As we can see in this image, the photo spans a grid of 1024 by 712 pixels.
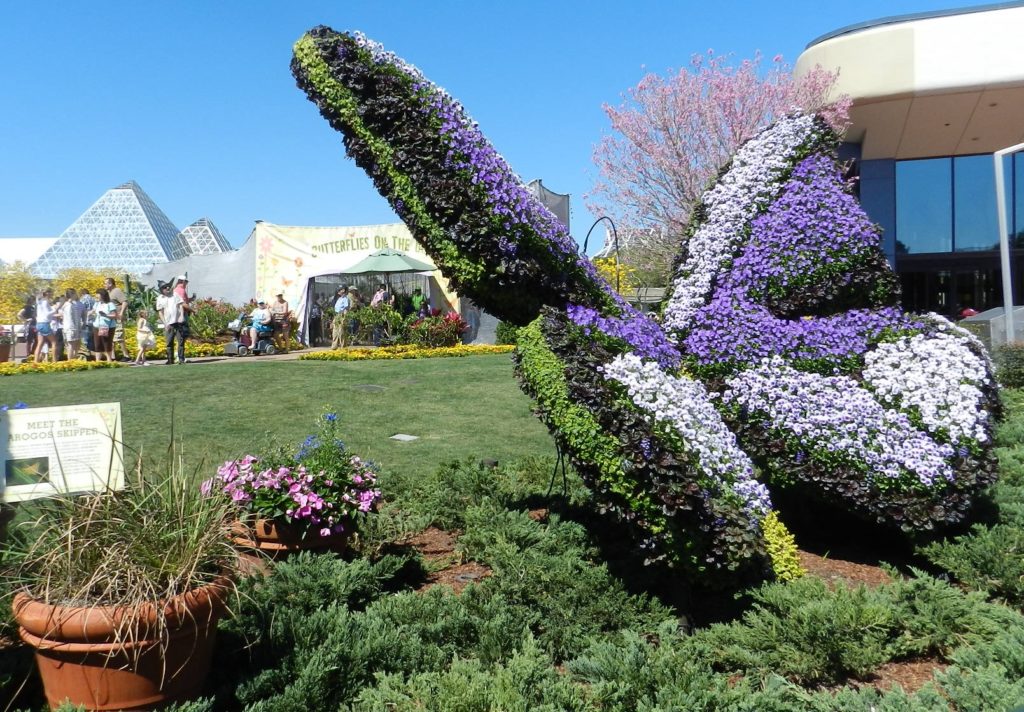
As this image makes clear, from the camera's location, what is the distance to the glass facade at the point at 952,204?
2694cm

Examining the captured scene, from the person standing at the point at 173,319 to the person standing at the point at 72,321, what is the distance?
2.57m

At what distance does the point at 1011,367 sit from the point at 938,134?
1493cm

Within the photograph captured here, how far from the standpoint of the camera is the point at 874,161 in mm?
25906

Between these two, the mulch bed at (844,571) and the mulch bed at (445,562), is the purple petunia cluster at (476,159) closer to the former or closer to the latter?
the mulch bed at (445,562)

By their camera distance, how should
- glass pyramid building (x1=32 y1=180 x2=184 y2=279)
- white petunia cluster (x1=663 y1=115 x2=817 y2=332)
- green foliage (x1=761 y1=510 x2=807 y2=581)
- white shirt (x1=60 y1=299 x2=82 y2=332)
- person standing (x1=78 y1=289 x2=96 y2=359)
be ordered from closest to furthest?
green foliage (x1=761 y1=510 x2=807 y2=581) < white petunia cluster (x1=663 y1=115 x2=817 y2=332) < white shirt (x1=60 y1=299 x2=82 y2=332) < person standing (x1=78 y1=289 x2=96 y2=359) < glass pyramid building (x1=32 y1=180 x2=184 y2=279)

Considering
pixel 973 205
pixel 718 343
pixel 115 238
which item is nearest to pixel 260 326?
pixel 718 343

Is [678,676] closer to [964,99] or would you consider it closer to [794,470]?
[794,470]

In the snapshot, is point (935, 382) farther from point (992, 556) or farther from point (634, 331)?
point (634, 331)

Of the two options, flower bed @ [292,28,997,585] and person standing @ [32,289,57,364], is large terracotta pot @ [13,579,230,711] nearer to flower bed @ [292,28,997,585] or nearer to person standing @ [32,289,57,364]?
flower bed @ [292,28,997,585]

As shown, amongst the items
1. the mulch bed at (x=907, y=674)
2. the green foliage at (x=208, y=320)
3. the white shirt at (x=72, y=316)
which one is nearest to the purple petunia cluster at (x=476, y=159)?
the mulch bed at (x=907, y=674)

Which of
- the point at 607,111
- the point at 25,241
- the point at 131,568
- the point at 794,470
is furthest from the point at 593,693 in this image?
the point at 25,241

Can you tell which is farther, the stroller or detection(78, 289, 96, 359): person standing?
the stroller

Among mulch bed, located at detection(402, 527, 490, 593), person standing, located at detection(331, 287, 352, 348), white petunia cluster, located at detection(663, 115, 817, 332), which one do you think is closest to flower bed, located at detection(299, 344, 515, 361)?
person standing, located at detection(331, 287, 352, 348)

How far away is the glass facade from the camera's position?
2694cm
